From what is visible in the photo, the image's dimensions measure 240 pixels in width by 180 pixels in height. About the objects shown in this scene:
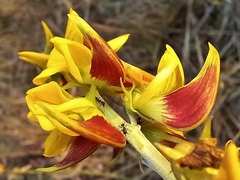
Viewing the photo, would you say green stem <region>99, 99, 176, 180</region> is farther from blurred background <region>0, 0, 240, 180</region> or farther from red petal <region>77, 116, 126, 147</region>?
blurred background <region>0, 0, 240, 180</region>

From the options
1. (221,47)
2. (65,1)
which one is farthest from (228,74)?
(65,1)

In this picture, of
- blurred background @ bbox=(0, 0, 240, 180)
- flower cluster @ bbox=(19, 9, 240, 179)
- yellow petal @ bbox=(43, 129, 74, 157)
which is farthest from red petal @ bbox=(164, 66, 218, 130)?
blurred background @ bbox=(0, 0, 240, 180)

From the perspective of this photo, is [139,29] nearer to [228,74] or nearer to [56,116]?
[228,74]

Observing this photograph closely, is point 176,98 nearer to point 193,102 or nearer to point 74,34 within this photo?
point 193,102

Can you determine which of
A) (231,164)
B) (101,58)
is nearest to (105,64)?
(101,58)

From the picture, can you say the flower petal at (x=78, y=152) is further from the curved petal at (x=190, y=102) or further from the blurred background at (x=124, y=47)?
the blurred background at (x=124, y=47)

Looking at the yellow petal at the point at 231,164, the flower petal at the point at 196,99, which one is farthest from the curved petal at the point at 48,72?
the yellow petal at the point at 231,164
